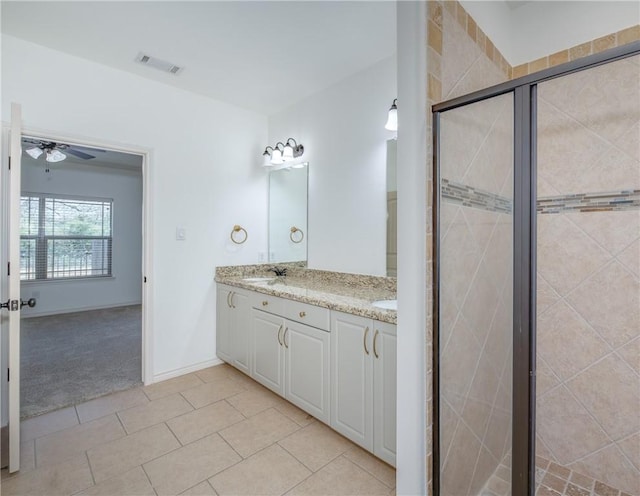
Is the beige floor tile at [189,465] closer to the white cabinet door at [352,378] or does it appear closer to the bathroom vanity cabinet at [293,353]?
the bathroom vanity cabinet at [293,353]

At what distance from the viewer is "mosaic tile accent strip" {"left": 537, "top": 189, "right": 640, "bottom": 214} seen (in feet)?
5.32

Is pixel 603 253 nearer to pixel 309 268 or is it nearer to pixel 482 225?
pixel 482 225

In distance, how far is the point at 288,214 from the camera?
3.40 metres

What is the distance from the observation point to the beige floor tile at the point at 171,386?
268 cm

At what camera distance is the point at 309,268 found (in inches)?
124

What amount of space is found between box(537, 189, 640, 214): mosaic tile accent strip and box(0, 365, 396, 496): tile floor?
1690mm

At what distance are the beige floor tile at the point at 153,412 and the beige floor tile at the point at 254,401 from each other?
1.12 ft

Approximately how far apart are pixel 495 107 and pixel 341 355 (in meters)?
1.48

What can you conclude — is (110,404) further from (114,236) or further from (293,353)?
(114,236)

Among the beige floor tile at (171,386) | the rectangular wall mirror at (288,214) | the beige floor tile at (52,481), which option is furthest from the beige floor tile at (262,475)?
the rectangular wall mirror at (288,214)

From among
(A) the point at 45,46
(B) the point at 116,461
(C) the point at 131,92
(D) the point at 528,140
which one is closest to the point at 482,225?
(D) the point at 528,140

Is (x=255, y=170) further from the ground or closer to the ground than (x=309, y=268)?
further from the ground

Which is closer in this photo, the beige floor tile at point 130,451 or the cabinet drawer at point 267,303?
the beige floor tile at point 130,451

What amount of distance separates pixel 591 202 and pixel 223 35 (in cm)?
240
